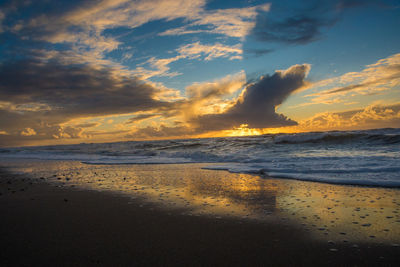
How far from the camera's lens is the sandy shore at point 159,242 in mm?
2201

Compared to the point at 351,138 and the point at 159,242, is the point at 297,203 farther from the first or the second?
the point at 351,138

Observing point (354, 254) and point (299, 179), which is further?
point (299, 179)

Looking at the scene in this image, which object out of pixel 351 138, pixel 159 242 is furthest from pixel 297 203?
pixel 351 138

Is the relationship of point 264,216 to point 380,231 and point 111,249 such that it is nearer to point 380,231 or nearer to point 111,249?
point 380,231

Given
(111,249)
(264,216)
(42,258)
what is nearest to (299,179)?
(264,216)

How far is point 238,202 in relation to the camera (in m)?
4.19

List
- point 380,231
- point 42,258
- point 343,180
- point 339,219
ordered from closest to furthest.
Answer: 1. point 42,258
2. point 380,231
3. point 339,219
4. point 343,180

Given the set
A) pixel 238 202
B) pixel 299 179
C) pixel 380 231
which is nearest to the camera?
pixel 380 231

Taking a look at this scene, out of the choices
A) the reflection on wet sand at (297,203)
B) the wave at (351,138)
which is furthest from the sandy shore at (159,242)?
the wave at (351,138)

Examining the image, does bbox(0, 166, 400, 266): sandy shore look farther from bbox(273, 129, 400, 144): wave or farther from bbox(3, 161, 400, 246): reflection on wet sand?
bbox(273, 129, 400, 144): wave

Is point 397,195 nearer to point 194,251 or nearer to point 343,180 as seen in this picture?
point 343,180

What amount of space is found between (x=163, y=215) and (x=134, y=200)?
3.69 ft

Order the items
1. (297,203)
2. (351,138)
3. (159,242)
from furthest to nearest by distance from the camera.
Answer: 1. (351,138)
2. (297,203)
3. (159,242)

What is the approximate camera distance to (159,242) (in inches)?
102
